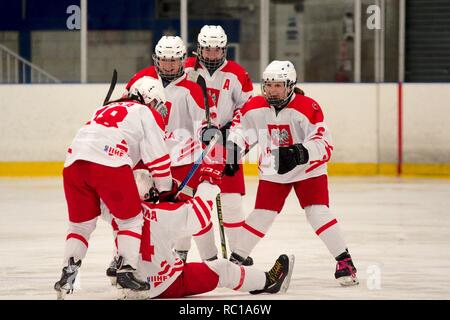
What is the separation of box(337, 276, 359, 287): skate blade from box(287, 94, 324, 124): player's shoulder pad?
71 cm

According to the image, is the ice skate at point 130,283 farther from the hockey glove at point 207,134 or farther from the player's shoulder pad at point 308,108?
the hockey glove at point 207,134

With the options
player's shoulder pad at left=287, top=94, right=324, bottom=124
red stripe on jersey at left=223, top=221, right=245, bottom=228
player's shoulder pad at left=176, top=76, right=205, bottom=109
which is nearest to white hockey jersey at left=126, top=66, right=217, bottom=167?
player's shoulder pad at left=176, top=76, right=205, bottom=109

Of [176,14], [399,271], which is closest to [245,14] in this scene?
[176,14]

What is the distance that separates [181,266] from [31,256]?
1700 millimetres

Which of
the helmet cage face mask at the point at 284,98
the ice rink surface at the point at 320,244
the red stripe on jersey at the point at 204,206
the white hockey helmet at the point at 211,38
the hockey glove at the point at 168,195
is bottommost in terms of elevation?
the ice rink surface at the point at 320,244

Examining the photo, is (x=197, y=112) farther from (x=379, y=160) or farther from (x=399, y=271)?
(x=379, y=160)

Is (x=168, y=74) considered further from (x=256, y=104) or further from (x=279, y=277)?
(x=279, y=277)

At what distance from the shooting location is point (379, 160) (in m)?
11.2

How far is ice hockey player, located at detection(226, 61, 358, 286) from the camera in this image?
5.55m

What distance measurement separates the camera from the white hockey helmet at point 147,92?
510cm

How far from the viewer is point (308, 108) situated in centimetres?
565

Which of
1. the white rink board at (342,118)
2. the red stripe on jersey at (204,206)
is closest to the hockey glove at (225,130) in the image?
the red stripe on jersey at (204,206)

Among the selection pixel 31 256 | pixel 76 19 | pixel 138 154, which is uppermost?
pixel 76 19

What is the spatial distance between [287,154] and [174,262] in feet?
2.91
